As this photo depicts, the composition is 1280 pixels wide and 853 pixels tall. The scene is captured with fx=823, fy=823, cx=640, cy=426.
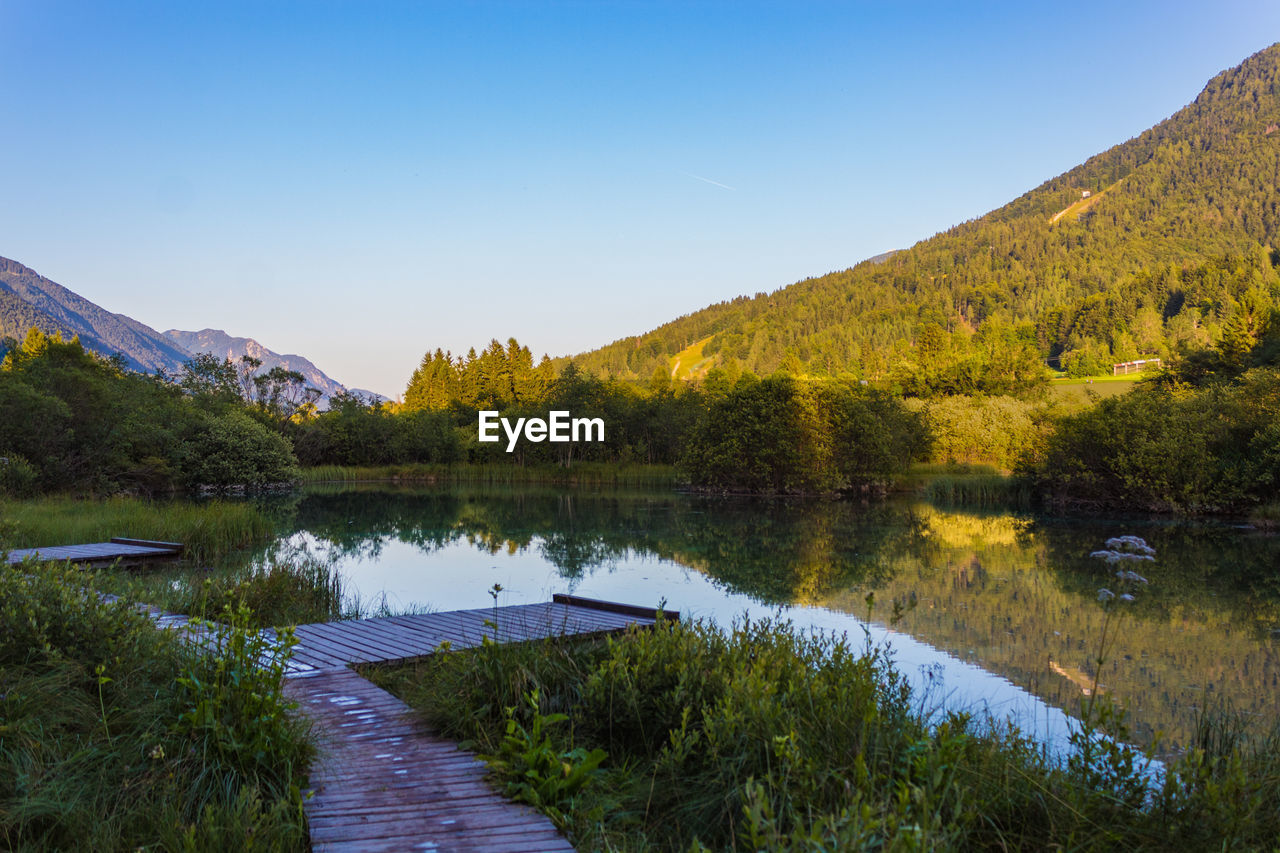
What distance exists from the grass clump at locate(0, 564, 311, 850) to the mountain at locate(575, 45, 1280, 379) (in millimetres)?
57412

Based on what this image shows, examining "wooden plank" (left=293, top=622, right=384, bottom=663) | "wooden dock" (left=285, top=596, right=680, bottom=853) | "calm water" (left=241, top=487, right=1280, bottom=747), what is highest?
"wooden dock" (left=285, top=596, right=680, bottom=853)

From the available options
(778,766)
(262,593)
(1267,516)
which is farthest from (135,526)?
(1267,516)

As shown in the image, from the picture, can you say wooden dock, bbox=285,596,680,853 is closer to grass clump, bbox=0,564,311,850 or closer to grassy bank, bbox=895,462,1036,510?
grass clump, bbox=0,564,311,850

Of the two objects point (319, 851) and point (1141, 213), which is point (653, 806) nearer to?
point (319, 851)

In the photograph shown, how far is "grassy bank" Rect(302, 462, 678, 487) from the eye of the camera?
138ft

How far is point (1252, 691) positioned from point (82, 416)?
26.8 metres

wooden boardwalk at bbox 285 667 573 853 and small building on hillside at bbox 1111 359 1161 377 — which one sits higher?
small building on hillside at bbox 1111 359 1161 377

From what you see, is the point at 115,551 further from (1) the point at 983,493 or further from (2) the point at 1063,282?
(2) the point at 1063,282

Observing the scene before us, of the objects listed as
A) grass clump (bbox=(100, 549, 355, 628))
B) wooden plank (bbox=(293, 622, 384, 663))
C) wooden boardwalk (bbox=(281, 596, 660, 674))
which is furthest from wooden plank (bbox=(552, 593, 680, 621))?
grass clump (bbox=(100, 549, 355, 628))

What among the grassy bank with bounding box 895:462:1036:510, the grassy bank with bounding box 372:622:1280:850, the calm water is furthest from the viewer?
the grassy bank with bounding box 895:462:1036:510

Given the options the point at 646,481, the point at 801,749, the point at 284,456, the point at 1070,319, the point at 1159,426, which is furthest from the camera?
the point at 1070,319

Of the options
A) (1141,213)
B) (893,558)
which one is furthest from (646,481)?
(1141,213)

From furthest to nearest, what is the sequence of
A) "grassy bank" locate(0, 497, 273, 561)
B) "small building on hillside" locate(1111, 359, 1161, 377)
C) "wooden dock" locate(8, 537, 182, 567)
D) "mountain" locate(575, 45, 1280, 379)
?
"mountain" locate(575, 45, 1280, 379) < "small building on hillside" locate(1111, 359, 1161, 377) < "grassy bank" locate(0, 497, 273, 561) < "wooden dock" locate(8, 537, 182, 567)

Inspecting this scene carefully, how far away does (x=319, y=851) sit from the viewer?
2.99m
